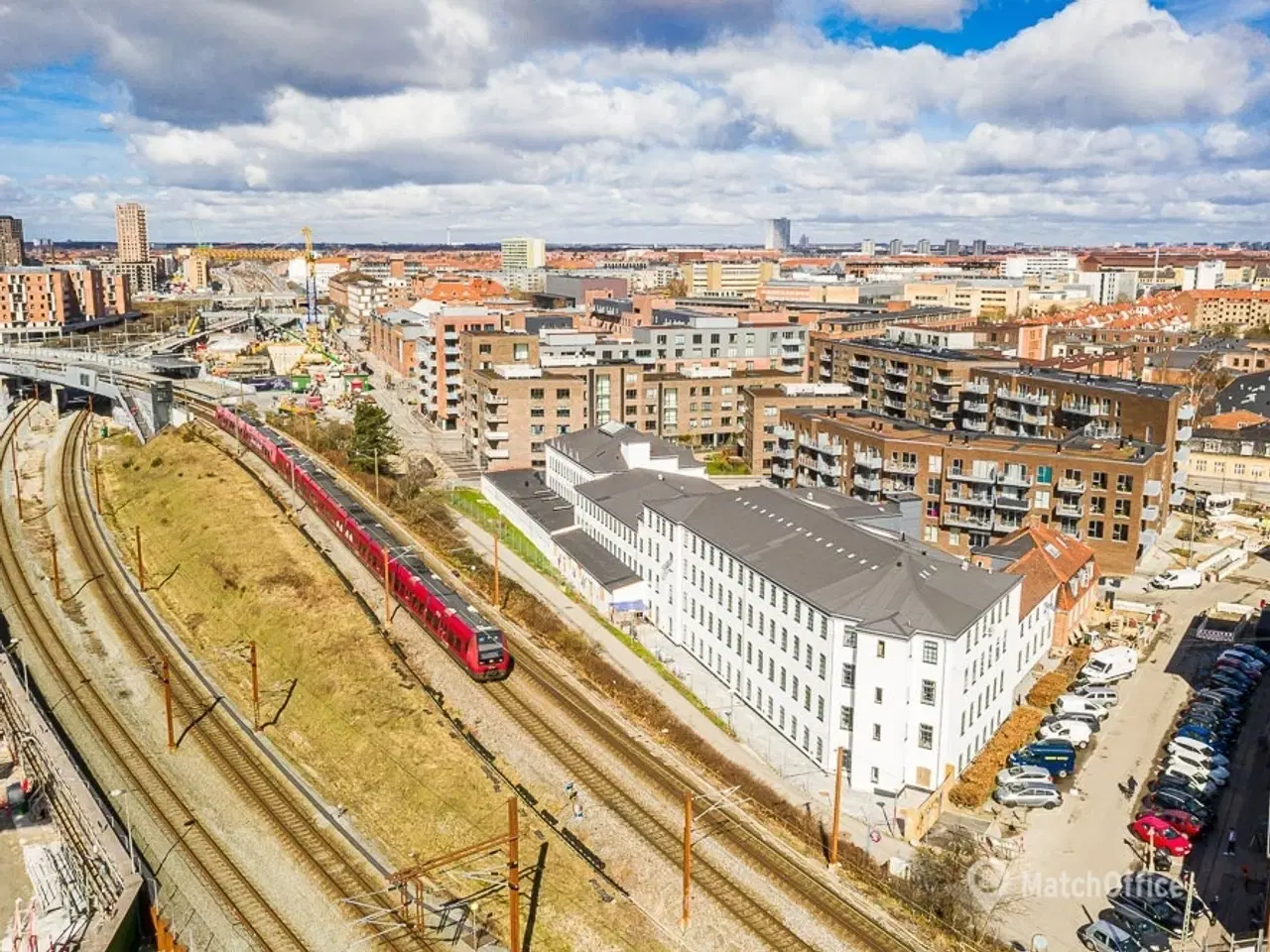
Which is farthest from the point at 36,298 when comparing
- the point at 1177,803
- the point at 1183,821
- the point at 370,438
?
the point at 1183,821

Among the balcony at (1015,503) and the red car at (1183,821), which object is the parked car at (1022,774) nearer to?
the red car at (1183,821)

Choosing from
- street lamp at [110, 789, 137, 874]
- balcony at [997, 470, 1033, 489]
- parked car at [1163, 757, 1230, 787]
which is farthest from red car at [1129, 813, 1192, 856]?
street lamp at [110, 789, 137, 874]

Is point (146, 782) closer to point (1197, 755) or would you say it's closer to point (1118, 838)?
point (1118, 838)

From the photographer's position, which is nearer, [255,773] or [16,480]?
[255,773]

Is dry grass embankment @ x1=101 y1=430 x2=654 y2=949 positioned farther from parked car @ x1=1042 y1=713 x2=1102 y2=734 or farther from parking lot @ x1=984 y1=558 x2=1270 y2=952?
parked car @ x1=1042 y1=713 x2=1102 y2=734

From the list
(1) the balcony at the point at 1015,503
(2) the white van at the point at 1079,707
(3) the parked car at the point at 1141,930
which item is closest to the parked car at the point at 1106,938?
(3) the parked car at the point at 1141,930

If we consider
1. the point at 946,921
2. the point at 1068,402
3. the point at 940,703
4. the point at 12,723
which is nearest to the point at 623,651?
the point at 940,703
